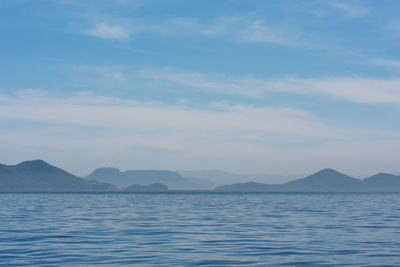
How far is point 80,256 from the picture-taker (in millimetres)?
25172

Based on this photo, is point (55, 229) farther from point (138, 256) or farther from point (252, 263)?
point (252, 263)

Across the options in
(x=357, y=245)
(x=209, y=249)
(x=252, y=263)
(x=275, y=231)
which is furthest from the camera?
(x=275, y=231)

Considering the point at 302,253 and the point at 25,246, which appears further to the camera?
the point at 25,246

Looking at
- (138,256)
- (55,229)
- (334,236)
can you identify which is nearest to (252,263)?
(138,256)

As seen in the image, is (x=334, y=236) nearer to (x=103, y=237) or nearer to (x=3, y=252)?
(x=103, y=237)

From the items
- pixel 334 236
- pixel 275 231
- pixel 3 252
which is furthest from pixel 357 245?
pixel 3 252

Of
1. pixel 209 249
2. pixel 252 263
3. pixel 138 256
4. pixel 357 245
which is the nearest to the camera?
pixel 252 263

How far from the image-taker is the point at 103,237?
33.3 meters

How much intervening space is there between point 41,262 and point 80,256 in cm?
220

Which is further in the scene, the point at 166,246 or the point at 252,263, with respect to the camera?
the point at 166,246

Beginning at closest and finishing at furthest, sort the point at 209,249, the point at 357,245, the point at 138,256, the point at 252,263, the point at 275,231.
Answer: the point at 252,263, the point at 138,256, the point at 209,249, the point at 357,245, the point at 275,231

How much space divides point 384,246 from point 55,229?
80.4ft

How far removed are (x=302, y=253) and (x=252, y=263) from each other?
13.6 feet

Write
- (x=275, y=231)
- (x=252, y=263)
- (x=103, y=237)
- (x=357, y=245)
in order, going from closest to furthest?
(x=252, y=263), (x=357, y=245), (x=103, y=237), (x=275, y=231)
